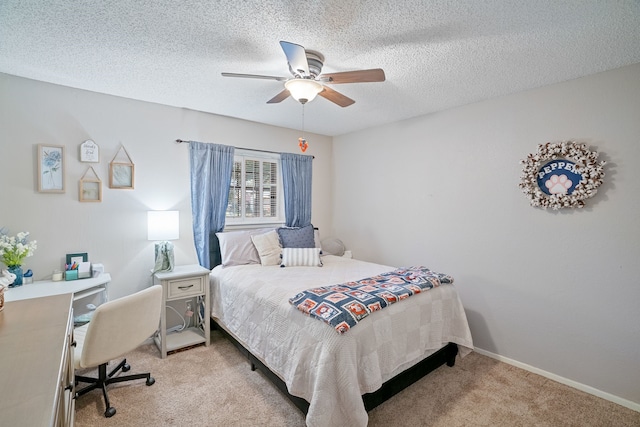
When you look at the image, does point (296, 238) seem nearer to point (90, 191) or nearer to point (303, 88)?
point (303, 88)

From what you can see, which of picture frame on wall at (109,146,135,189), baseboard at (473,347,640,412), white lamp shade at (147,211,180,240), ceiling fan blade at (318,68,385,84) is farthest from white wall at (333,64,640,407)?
picture frame on wall at (109,146,135,189)

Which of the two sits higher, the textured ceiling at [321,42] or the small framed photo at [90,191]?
the textured ceiling at [321,42]

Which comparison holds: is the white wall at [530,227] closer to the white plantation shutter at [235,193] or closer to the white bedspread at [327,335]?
the white bedspread at [327,335]

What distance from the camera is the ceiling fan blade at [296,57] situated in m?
1.60

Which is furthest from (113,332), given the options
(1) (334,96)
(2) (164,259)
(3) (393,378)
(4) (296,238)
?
(1) (334,96)

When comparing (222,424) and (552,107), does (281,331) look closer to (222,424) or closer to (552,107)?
(222,424)

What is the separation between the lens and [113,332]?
6.21 feet

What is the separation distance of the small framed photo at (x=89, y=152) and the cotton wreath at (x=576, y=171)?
392 cm

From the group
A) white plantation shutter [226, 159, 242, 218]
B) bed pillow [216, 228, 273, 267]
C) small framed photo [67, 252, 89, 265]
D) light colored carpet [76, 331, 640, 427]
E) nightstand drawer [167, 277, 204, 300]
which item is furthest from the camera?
white plantation shutter [226, 159, 242, 218]

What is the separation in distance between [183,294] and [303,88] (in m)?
2.17

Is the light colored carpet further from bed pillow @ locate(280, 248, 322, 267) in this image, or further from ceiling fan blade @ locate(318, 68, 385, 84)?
ceiling fan blade @ locate(318, 68, 385, 84)

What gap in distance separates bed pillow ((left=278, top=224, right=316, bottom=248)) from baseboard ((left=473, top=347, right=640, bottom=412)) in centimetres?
209

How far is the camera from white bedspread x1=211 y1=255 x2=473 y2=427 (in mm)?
1657

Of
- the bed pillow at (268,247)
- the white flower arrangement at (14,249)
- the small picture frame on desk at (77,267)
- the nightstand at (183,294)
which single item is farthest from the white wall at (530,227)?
the white flower arrangement at (14,249)
